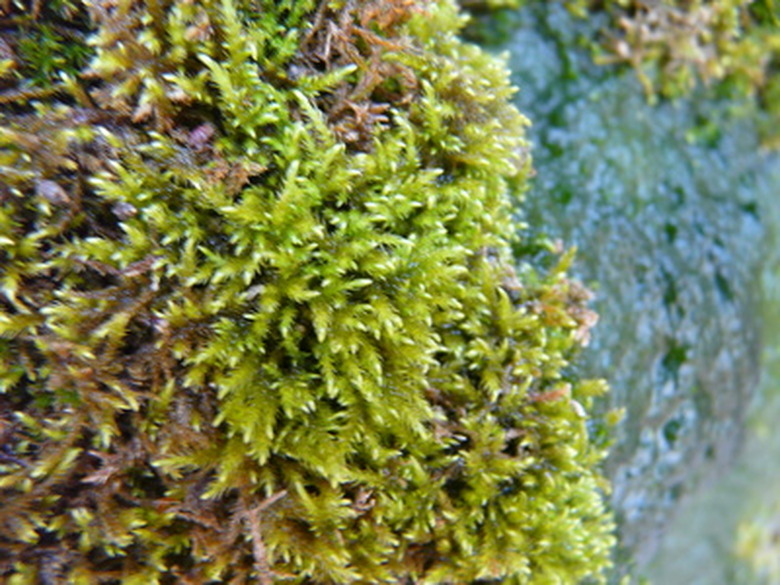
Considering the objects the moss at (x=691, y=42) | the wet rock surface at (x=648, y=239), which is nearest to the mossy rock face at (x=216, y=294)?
the wet rock surface at (x=648, y=239)

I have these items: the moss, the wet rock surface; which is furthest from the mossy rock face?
the moss

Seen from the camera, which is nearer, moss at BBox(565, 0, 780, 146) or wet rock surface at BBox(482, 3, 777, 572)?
wet rock surface at BBox(482, 3, 777, 572)

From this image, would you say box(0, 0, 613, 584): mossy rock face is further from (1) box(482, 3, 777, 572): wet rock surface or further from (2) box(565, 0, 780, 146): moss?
(2) box(565, 0, 780, 146): moss

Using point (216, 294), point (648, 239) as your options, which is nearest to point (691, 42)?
point (648, 239)

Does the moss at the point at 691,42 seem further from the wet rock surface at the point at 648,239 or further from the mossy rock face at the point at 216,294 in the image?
the mossy rock face at the point at 216,294

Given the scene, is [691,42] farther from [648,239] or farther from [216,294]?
[216,294]

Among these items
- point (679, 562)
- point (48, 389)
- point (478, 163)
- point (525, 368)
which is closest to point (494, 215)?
point (478, 163)
